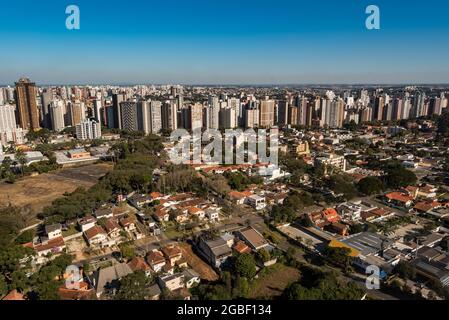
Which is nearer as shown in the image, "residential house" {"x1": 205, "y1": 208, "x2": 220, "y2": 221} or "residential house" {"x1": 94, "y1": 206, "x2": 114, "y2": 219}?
"residential house" {"x1": 94, "y1": 206, "x2": 114, "y2": 219}

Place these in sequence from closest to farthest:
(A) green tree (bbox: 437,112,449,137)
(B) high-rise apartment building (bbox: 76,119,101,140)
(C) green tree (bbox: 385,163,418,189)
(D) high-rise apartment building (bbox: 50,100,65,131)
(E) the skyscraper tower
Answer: (C) green tree (bbox: 385,163,418,189) < (A) green tree (bbox: 437,112,449,137) < (B) high-rise apartment building (bbox: 76,119,101,140) < (E) the skyscraper tower < (D) high-rise apartment building (bbox: 50,100,65,131)

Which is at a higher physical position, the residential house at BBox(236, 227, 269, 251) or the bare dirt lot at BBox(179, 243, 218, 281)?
the residential house at BBox(236, 227, 269, 251)

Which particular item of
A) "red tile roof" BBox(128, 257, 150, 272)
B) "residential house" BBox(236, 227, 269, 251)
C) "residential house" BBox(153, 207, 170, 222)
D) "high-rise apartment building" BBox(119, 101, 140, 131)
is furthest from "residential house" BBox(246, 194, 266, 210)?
"high-rise apartment building" BBox(119, 101, 140, 131)

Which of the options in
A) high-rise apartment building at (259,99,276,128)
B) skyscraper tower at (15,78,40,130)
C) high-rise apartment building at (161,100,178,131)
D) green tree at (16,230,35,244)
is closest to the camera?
green tree at (16,230,35,244)

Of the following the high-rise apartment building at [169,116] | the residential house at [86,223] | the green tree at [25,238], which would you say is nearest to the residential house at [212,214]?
the residential house at [86,223]

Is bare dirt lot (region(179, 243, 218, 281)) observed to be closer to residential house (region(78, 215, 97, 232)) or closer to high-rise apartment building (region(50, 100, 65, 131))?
residential house (region(78, 215, 97, 232))

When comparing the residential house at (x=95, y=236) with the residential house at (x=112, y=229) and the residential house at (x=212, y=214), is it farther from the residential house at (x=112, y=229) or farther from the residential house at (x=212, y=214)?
the residential house at (x=212, y=214)
